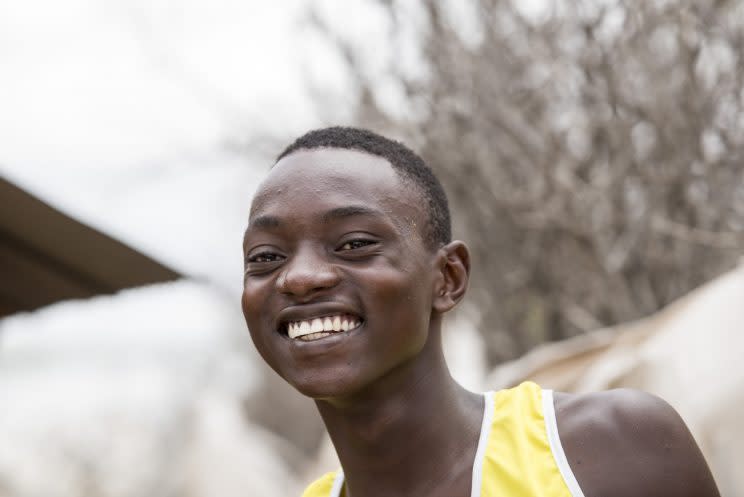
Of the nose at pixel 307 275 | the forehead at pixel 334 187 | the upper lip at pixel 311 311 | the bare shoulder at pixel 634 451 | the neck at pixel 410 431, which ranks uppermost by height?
the forehead at pixel 334 187

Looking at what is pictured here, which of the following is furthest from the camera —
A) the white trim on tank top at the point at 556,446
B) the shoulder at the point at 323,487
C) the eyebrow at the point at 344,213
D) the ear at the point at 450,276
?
the shoulder at the point at 323,487

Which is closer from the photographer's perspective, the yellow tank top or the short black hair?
the yellow tank top

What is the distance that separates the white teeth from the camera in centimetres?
220

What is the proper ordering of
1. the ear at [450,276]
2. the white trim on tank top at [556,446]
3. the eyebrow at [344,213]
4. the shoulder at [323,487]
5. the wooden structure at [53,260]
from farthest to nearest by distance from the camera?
the wooden structure at [53,260] → the shoulder at [323,487] → the ear at [450,276] → the eyebrow at [344,213] → the white trim on tank top at [556,446]

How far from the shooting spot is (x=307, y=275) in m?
2.18

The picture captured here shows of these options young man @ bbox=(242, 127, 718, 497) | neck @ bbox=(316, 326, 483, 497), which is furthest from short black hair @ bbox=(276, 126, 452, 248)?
neck @ bbox=(316, 326, 483, 497)

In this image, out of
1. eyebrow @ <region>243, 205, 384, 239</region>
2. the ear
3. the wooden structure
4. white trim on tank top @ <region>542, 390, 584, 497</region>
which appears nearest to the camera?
white trim on tank top @ <region>542, 390, 584, 497</region>

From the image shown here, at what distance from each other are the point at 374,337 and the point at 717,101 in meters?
4.38

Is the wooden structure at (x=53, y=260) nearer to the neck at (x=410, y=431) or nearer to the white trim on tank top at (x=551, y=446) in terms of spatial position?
the neck at (x=410, y=431)

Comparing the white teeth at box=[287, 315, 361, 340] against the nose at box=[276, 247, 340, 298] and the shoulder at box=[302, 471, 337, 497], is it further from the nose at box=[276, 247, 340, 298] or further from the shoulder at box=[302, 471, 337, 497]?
the shoulder at box=[302, 471, 337, 497]

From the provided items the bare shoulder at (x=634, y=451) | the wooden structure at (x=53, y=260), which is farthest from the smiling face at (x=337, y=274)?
the wooden structure at (x=53, y=260)

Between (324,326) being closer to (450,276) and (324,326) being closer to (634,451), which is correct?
(450,276)

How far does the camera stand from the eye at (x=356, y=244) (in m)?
2.23

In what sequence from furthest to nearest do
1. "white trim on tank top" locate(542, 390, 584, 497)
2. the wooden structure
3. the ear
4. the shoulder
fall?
1. the wooden structure
2. the shoulder
3. the ear
4. "white trim on tank top" locate(542, 390, 584, 497)
